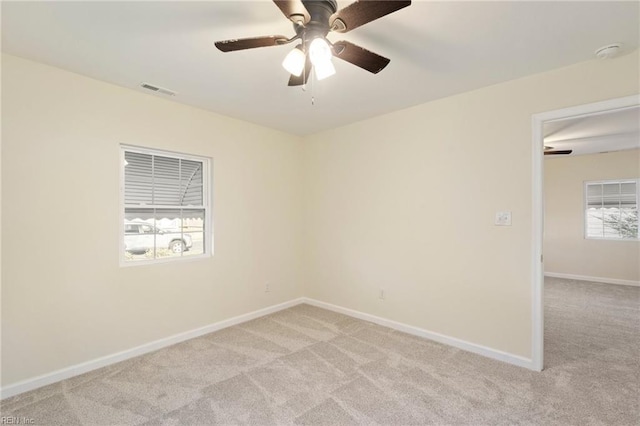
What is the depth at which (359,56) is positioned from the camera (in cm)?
183

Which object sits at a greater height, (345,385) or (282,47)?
(282,47)

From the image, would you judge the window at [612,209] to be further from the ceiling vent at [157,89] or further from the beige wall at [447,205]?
the ceiling vent at [157,89]

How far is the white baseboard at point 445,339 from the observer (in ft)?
8.79

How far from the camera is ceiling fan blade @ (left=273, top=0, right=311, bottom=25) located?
1.40 meters

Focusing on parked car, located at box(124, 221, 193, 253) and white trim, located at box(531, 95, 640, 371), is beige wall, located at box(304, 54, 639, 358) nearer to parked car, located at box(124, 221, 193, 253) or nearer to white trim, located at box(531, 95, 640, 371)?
white trim, located at box(531, 95, 640, 371)

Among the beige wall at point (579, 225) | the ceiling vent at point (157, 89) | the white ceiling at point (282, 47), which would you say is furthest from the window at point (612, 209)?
the ceiling vent at point (157, 89)

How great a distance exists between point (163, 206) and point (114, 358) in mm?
1466

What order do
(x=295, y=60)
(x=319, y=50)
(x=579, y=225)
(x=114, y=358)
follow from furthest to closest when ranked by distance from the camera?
(x=579, y=225), (x=114, y=358), (x=295, y=60), (x=319, y=50)

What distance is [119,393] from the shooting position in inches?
90.1

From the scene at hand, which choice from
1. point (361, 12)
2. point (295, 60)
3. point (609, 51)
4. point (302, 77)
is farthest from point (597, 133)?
point (295, 60)

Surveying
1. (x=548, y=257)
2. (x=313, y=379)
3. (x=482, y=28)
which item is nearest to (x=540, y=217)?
(x=482, y=28)

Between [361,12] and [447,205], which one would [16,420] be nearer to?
[361,12]

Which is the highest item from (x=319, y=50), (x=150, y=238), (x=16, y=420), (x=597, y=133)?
(x=597, y=133)

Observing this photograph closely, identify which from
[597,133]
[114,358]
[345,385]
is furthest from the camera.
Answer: [597,133]
